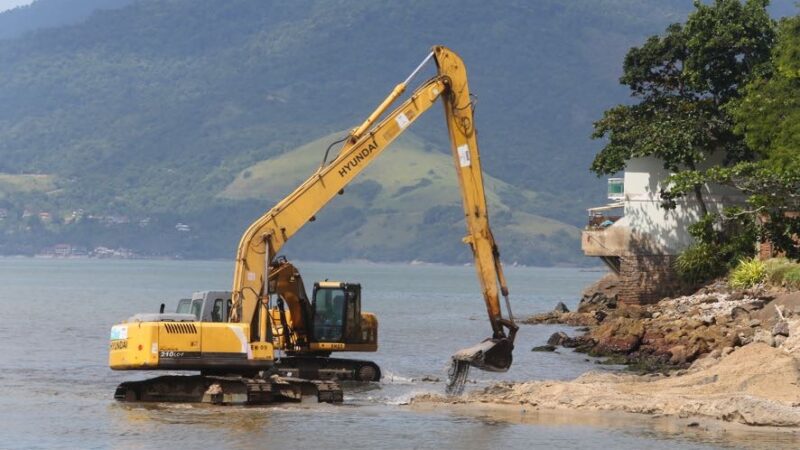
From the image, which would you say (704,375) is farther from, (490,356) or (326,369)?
(326,369)

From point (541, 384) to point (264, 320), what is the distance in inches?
241

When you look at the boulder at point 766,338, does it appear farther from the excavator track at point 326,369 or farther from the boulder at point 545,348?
the boulder at point 545,348

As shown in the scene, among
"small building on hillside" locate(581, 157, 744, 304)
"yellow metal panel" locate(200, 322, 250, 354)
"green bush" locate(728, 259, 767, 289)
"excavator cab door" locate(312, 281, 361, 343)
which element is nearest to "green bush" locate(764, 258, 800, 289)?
"green bush" locate(728, 259, 767, 289)

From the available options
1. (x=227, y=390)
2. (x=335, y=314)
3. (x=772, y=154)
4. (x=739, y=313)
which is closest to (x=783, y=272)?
(x=772, y=154)

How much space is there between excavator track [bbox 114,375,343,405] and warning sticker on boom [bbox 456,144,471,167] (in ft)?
18.3

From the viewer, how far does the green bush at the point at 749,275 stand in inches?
2228

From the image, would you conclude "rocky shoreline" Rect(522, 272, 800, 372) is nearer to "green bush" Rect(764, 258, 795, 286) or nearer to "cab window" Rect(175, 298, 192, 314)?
"green bush" Rect(764, 258, 795, 286)

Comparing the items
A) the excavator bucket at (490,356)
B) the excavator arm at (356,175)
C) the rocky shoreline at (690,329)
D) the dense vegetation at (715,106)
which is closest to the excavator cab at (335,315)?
the excavator arm at (356,175)

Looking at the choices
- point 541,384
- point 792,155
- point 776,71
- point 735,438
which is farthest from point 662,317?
point 735,438

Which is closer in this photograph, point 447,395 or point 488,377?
point 447,395

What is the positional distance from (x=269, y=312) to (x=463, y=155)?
17.9 ft

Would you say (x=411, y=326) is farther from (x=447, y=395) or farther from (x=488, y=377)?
(x=447, y=395)

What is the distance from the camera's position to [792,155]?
54812 millimetres

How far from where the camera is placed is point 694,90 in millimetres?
69500
